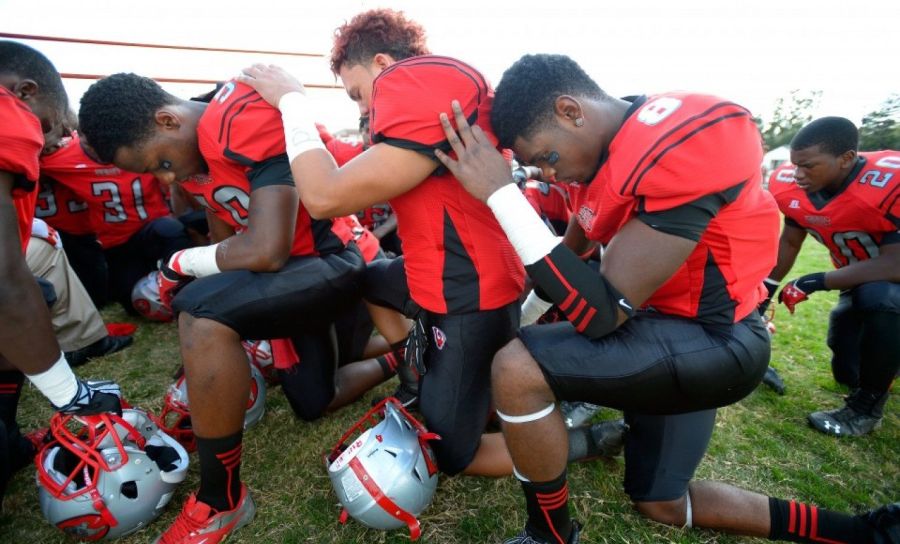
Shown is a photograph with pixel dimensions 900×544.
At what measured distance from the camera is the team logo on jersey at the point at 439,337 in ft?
6.60

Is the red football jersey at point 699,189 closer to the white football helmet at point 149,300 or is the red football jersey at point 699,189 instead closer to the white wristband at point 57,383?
the white wristband at point 57,383

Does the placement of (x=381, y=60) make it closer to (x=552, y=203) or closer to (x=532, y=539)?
(x=552, y=203)

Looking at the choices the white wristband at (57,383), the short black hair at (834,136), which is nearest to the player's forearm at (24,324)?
the white wristband at (57,383)

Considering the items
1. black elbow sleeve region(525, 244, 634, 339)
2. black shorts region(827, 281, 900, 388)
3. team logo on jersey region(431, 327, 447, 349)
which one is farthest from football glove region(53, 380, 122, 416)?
black shorts region(827, 281, 900, 388)

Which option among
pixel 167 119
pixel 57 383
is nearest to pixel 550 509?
pixel 57 383

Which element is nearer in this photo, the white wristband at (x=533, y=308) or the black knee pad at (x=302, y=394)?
the white wristband at (x=533, y=308)

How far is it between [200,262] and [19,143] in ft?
2.54

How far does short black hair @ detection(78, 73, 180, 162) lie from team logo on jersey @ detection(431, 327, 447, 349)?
145 cm

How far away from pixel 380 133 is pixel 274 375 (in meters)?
2.11

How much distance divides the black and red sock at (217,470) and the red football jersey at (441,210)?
0.97 meters

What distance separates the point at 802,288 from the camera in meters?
3.18

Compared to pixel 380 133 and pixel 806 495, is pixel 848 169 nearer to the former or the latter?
pixel 806 495

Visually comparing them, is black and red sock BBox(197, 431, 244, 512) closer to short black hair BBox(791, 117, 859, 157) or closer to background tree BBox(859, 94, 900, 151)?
short black hair BBox(791, 117, 859, 157)

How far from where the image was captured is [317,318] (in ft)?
7.26
